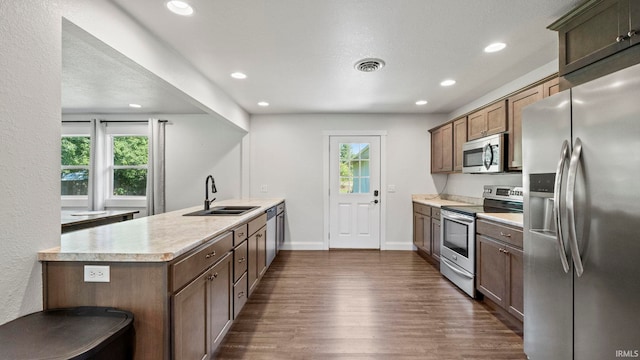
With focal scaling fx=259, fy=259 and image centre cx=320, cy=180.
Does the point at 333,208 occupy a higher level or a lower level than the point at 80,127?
lower

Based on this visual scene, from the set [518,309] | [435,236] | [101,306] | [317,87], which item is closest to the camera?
[101,306]

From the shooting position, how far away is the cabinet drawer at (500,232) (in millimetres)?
2121

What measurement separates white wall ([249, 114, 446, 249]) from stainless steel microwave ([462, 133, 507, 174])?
1.16m

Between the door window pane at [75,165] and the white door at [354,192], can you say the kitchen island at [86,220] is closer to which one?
the door window pane at [75,165]

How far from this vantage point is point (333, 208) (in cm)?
467

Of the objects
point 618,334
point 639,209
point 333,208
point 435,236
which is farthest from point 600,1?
point 333,208

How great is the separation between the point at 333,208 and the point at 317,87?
2.21 meters

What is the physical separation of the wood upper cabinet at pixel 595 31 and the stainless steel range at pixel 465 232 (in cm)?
154

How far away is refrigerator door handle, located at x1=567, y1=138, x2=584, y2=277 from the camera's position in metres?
1.32

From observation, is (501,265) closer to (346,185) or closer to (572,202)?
(572,202)

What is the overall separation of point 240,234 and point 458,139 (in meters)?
3.24

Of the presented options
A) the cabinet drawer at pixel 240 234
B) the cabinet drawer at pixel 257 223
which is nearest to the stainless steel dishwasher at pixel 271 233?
the cabinet drawer at pixel 257 223

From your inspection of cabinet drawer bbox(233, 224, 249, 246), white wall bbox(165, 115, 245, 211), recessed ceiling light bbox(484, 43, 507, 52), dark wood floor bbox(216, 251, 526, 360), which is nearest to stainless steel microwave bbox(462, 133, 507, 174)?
recessed ceiling light bbox(484, 43, 507, 52)

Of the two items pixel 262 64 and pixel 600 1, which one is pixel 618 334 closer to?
pixel 600 1
